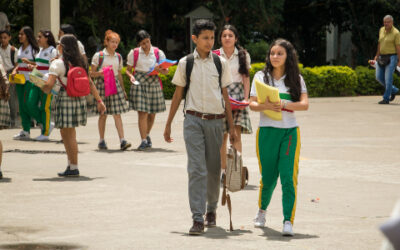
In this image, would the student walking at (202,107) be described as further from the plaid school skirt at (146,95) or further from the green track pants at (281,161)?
the plaid school skirt at (146,95)

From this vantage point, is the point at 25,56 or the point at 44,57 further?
the point at 25,56

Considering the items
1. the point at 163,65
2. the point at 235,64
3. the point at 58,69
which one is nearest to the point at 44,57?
the point at 163,65

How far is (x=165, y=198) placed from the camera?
786cm

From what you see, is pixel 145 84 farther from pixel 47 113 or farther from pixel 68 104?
pixel 68 104

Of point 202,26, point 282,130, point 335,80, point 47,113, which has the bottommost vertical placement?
point 47,113

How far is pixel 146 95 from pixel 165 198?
469cm

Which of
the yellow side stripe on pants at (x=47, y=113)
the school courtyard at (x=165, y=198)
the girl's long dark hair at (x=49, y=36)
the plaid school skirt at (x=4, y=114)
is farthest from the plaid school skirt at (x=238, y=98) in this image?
the yellow side stripe on pants at (x=47, y=113)

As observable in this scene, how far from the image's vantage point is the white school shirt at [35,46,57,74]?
502 inches

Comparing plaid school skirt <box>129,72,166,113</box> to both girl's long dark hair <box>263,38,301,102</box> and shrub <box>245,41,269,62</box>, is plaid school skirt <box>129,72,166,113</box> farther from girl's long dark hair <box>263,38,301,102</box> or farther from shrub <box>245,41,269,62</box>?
shrub <box>245,41,269,62</box>

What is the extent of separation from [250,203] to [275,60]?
1.73 meters

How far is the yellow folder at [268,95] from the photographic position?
20.6 ft

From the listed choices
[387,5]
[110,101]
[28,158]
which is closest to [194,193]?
[28,158]

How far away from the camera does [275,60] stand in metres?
6.50

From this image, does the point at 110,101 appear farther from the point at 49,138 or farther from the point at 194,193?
the point at 194,193
